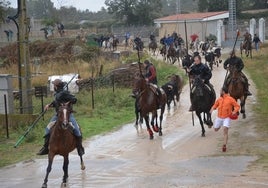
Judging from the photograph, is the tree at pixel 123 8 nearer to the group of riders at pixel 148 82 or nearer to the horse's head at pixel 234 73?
the group of riders at pixel 148 82

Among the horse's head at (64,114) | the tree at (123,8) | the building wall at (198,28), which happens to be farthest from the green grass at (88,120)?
the tree at (123,8)

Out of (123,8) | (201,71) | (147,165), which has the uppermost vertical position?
(123,8)

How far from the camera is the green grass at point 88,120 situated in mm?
18622

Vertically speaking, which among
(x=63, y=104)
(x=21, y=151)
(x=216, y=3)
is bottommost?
(x=21, y=151)

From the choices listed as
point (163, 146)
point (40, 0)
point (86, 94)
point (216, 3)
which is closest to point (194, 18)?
point (216, 3)

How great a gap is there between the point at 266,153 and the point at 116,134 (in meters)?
6.35

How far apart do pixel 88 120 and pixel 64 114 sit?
11.2 metres

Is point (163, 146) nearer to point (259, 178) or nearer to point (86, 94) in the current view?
point (259, 178)

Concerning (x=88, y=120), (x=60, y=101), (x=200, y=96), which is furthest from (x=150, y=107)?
(x=60, y=101)

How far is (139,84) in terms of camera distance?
19.0m

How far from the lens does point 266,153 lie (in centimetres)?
1595

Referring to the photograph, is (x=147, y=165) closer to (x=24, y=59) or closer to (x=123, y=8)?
(x=24, y=59)

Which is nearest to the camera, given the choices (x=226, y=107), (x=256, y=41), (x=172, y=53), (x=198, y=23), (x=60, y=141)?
(x=60, y=141)

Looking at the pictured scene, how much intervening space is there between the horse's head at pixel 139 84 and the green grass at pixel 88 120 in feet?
8.65
